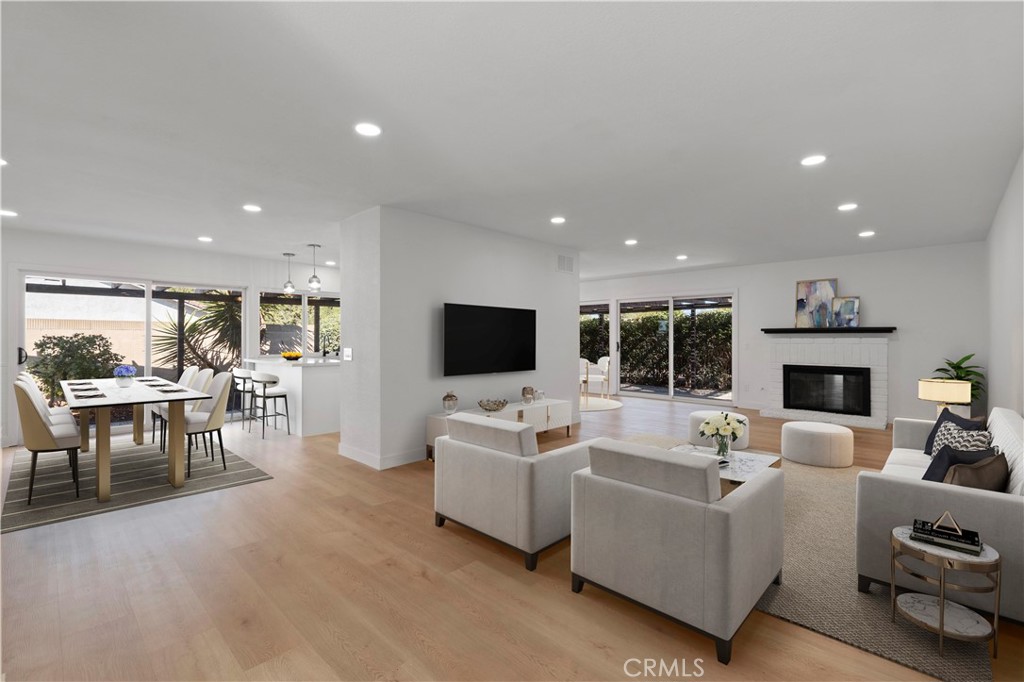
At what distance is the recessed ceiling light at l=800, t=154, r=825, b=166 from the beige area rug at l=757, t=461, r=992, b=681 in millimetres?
2598

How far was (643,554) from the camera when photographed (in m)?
2.19

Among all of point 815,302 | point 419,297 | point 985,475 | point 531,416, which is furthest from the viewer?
point 815,302

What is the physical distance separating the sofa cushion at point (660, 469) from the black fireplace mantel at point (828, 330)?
6637mm

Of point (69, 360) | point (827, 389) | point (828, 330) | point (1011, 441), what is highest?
point (828, 330)

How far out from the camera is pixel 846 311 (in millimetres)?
7484

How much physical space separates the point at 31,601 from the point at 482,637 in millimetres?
2279

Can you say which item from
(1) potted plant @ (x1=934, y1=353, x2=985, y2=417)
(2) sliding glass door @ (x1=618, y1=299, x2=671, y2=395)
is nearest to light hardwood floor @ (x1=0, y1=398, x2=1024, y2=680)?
(1) potted plant @ (x1=934, y1=353, x2=985, y2=417)

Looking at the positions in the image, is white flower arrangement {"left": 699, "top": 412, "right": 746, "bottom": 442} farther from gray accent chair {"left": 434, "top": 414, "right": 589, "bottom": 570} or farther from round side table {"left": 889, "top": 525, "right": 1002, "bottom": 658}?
round side table {"left": 889, "top": 525, "right": 1002, "bottom": 658}

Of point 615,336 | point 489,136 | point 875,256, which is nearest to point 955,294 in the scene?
point 875,256

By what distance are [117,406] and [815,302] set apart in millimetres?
Answer: 9043

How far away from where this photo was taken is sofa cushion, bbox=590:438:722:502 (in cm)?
206

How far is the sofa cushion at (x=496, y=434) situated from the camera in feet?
9.40

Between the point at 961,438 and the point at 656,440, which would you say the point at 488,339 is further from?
the point at 961,438

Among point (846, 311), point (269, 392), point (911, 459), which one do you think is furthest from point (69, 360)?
point (846, 311)
